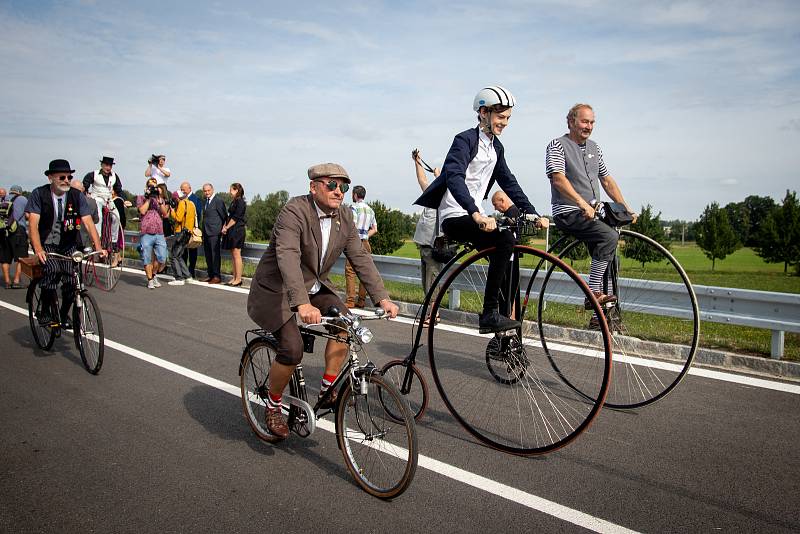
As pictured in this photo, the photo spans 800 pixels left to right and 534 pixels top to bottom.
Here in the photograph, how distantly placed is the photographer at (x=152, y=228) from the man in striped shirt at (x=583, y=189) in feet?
35.2

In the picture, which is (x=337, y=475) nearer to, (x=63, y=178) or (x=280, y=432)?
(x=280, y=432)


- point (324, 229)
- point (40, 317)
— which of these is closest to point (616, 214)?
point (324, 229)

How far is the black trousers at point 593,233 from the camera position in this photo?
580cm

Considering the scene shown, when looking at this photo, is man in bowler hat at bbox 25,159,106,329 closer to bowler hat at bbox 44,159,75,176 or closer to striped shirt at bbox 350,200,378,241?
bowler hat at bbox 44,159,75,176

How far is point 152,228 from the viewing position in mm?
14312

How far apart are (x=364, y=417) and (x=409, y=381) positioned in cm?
134

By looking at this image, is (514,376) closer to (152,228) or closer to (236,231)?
(236,231)

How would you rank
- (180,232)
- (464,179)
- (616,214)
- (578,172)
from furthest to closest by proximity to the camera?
(180,232) < (578,172) < (616,214) < (464,179)

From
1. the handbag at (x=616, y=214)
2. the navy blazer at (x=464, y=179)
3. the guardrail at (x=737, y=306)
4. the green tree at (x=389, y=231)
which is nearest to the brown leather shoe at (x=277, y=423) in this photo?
the navy blazer at (x=464, y=179)

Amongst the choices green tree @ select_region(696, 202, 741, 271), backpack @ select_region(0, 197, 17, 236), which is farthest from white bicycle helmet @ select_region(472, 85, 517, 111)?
green tree @ select_region(696, 202, 741, 271)

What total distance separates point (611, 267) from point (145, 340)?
615 centimetres

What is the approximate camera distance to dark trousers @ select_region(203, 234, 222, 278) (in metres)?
14.9

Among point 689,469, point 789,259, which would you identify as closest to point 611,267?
point 689,469

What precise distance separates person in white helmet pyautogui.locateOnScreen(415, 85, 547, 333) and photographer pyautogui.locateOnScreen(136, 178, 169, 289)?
10.3m
